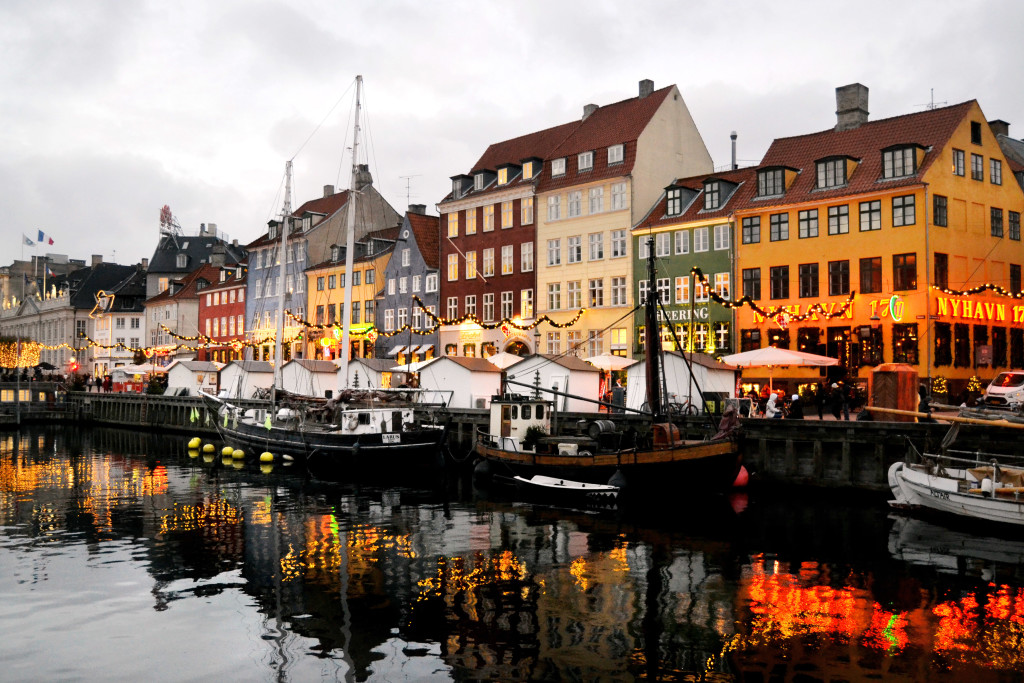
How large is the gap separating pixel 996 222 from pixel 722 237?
12.9m

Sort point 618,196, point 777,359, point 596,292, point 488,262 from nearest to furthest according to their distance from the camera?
point 777,359
point 618,196
point 596,292
point 488,262

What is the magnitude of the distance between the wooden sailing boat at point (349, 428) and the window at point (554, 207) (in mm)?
16456

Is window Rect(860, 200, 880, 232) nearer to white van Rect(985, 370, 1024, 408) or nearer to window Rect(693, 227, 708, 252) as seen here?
window Rect(693, 227, 708, 252)

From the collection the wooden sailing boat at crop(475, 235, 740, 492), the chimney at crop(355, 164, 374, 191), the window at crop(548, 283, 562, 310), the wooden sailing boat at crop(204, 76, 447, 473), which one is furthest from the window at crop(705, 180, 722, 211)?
the chimney at crop(355, 164, 374, 191)

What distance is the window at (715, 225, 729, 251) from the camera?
1953 inches

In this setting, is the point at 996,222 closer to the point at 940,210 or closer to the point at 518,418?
the point at 940,210

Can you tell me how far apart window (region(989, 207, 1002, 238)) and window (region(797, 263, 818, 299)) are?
8.49m

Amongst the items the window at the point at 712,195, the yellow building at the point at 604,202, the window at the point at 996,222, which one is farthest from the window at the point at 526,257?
the window at the point at 996,222

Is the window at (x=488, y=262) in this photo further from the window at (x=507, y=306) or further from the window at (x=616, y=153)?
the window at (x=616, y=153)

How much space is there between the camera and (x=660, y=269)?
5181 cm

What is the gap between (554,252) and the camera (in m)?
58.1

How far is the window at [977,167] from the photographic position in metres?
44.5

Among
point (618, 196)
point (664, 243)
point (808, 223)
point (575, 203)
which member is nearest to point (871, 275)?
point (808, 223)

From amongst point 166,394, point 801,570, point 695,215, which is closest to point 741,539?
point 801,570
